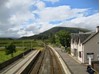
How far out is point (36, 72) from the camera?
39906mm

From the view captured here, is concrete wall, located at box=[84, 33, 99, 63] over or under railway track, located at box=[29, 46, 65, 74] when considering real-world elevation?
over

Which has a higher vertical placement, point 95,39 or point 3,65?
point 95,39

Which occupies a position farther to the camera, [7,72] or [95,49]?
[95,49]

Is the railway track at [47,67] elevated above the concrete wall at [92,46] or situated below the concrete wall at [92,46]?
below

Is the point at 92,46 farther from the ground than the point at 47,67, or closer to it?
farther from the ground

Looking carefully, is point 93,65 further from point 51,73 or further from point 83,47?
point 83,47

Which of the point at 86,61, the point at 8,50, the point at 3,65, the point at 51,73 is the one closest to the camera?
the point at 51,73

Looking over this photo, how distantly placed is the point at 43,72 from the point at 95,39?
50.4ft

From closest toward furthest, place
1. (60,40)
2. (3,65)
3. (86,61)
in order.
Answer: (3,65) < (86,61) < (60,40)

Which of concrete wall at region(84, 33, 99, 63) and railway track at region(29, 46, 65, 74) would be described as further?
concrete wall at region(84, 33, 99, 63)

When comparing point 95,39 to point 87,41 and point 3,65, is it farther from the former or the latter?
point 3,65

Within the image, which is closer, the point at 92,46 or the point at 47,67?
the point at 47,67

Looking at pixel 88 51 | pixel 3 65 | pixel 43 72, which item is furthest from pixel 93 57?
pixel 3 65

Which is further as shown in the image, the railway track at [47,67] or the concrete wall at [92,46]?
the concrete wall at [92,46]
